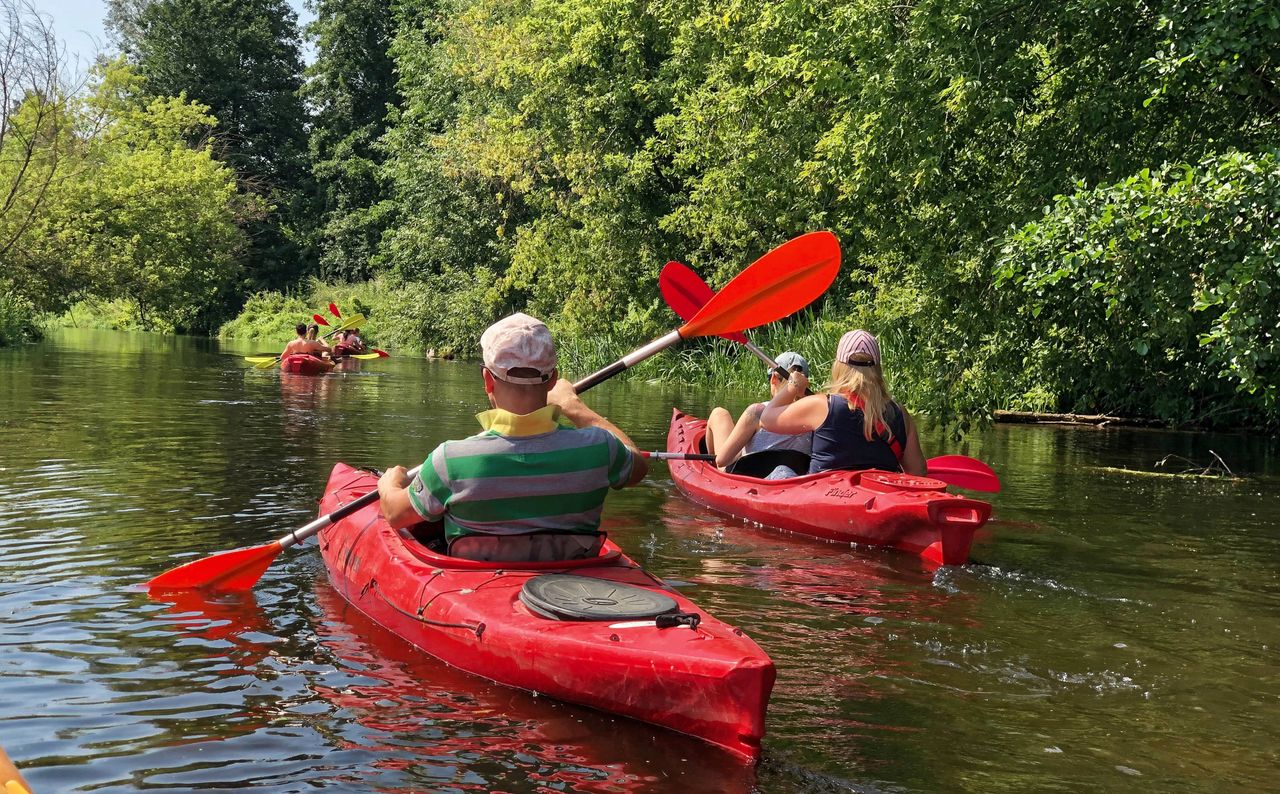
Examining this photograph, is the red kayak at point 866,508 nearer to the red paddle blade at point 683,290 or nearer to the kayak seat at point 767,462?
the kayak seat at point 767,462

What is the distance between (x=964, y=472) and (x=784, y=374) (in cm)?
136

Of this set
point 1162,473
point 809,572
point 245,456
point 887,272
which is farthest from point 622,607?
point 887,272

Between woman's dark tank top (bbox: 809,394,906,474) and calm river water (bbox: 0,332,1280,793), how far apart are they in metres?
0.62

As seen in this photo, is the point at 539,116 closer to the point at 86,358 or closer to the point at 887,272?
the point at 86,358

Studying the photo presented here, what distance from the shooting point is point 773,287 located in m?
6.88

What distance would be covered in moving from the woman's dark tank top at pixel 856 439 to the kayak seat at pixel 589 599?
11.2ft

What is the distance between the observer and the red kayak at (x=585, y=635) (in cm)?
385

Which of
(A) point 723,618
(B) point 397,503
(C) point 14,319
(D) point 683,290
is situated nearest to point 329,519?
(B) point 397,503

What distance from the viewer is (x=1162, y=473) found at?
36.4 ft

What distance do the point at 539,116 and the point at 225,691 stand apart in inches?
918

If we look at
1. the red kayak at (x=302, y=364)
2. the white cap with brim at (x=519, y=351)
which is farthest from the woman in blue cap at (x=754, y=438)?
the red kayak at (x=302, y=364)

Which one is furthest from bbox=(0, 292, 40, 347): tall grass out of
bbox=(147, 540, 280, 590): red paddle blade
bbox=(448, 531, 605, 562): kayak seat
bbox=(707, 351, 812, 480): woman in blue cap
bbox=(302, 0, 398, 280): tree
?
bbox=(448, 531, 605, 562): kayak seat

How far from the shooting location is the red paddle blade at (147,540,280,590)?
5.76m

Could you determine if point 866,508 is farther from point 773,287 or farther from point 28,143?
point 28,143
